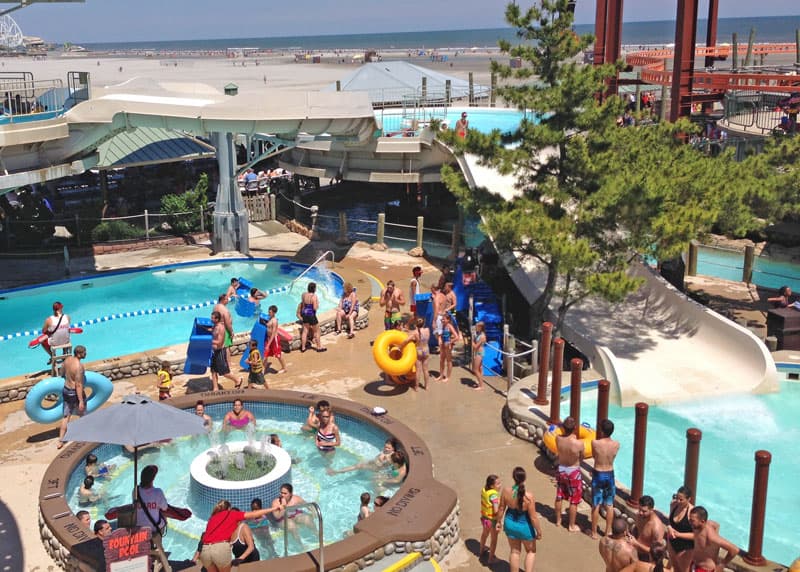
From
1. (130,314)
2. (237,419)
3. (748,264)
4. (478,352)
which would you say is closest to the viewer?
(237,419)

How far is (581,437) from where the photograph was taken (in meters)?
11.0

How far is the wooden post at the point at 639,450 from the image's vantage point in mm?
9594

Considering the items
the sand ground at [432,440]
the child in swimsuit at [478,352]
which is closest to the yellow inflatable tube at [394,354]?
the sand ground at [432,440]

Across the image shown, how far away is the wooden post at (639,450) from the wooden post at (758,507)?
144cm

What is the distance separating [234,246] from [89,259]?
12.1ft

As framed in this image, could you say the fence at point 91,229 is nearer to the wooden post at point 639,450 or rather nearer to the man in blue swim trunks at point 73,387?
the man in blue swim trunks at point 73,387

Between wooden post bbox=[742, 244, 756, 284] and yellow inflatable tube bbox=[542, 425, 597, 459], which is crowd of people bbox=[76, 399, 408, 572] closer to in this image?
yellow inflatable tube bbox=[542, 425, 597, 459]

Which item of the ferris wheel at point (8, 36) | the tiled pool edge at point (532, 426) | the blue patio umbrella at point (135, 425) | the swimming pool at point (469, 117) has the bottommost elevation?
the tiled pool edge at point (532, 426)

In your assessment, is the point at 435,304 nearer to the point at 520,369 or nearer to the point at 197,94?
the point at 520,369

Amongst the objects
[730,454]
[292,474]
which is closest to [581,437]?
[730,454]

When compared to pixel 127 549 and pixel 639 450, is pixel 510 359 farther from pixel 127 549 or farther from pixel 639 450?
pixel 127 549

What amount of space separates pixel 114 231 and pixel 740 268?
16.3m

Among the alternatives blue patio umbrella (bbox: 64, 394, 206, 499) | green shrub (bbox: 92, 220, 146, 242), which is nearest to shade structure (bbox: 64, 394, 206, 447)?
blue patio umbrella (bbox: 64, 394, 206, 499)

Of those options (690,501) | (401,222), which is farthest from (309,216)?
(690,501)
